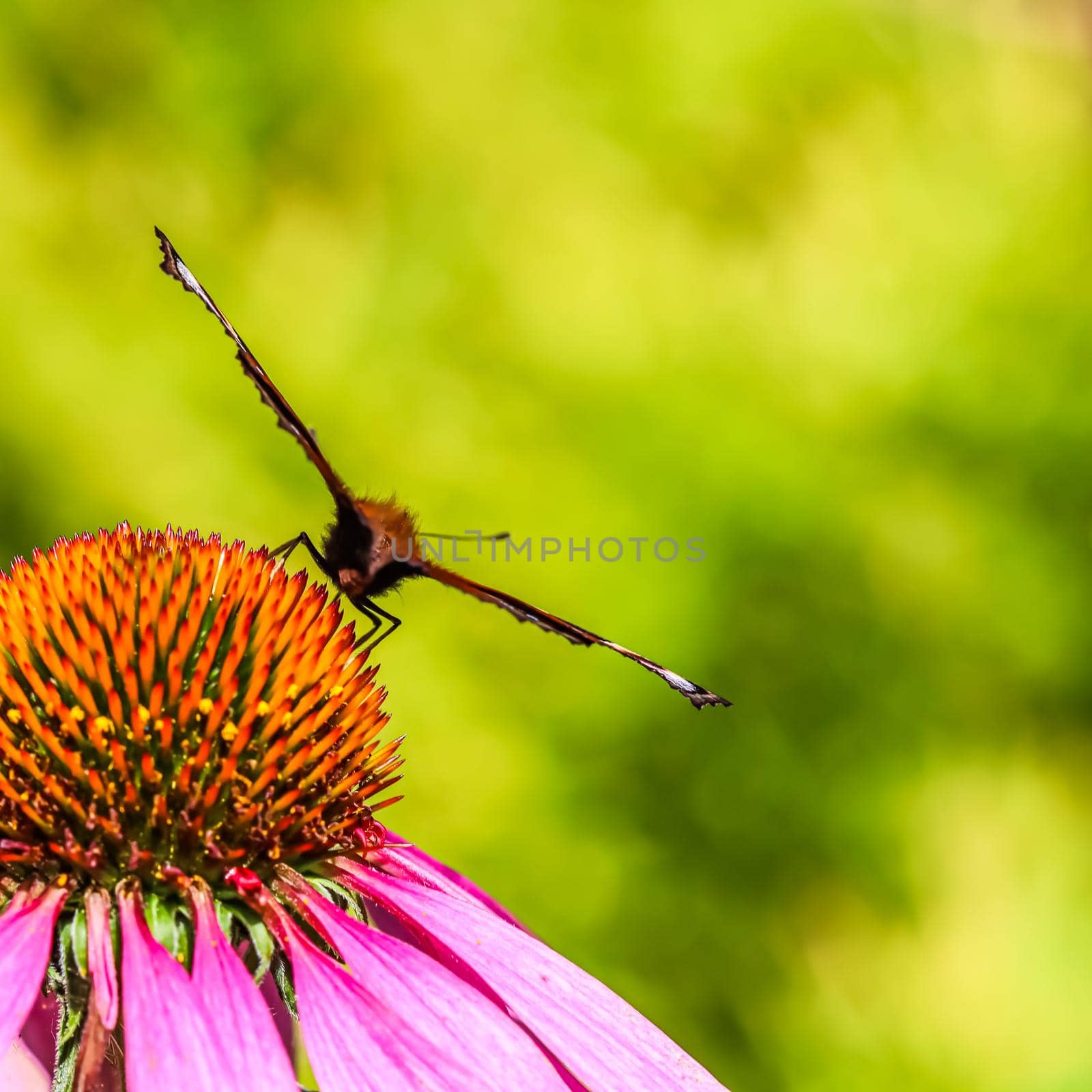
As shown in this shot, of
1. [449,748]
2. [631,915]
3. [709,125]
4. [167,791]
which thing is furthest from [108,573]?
[709,125]

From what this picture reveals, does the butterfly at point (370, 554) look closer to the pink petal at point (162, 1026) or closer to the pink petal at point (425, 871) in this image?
the pink petal at point (425, 871)

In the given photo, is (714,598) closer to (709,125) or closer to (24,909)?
(709,125)

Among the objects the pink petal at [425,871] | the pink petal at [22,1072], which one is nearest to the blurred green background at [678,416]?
the pink petal at [425,871]

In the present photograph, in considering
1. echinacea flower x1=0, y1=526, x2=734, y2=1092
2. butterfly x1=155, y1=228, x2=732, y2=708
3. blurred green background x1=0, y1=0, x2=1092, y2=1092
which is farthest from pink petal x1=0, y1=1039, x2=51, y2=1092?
blurred green background x1=0, y1=0, x2=1092, y2=1092

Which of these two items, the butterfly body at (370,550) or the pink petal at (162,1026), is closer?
the pink petal at (162,1026)

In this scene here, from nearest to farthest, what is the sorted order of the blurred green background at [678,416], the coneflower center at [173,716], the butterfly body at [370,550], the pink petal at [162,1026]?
the pink petal at [162,1026] < the coneflower center at [173,716] < the butterfly body at [370,550] < the blurred green background at [678,416]

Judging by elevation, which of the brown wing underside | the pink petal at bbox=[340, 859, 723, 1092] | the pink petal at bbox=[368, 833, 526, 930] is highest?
the brown wing underside

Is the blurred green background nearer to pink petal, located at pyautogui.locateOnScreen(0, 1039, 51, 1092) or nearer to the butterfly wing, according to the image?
pink petal, located at pyautogui.locateOnScreen(0, 1039, 51, 1092)

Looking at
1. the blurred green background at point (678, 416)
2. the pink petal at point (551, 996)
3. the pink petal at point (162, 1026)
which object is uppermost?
the blurred green background at point (678, 416)
